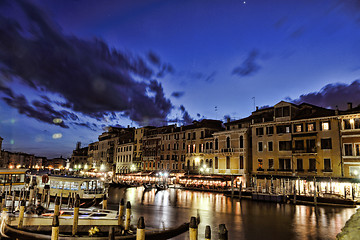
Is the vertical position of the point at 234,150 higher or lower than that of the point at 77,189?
higher

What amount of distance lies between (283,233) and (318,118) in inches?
816

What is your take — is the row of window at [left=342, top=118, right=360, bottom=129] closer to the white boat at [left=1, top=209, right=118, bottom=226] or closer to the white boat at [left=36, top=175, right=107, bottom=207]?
the white boat at [left=1, top=209, right=118, bottom=226]

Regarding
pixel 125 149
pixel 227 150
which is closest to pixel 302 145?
pixel 227 150

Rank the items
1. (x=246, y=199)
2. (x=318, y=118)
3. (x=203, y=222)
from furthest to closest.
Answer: (x=246, y=199)
(x=318, y=118)
(x=203, y=222)

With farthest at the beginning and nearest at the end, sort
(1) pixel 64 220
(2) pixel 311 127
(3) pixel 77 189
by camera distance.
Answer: (2) pixel 311 127, (3) pixel 77 189, (1) pixel 64 220

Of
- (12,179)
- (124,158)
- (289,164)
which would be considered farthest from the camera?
(124,158)

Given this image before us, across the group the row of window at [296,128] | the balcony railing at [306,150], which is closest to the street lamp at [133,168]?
the row of window at [296,128]

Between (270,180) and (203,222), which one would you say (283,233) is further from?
(270,180)

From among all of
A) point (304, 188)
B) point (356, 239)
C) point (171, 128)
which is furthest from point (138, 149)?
point (356, 239)

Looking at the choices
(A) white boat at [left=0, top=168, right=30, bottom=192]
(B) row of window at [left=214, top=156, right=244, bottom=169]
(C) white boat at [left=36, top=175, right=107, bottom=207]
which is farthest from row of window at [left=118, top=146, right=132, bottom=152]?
(C) white boat at [left=36, top=175, right=107, bottom=207]

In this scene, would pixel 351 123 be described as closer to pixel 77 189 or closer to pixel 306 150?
pixel 306 150

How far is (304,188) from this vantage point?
31.8m

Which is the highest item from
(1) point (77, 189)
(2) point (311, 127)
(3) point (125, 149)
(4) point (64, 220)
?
(2) point (311, 127)

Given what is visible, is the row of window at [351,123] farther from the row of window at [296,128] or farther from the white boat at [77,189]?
the white boat at [77,189]
